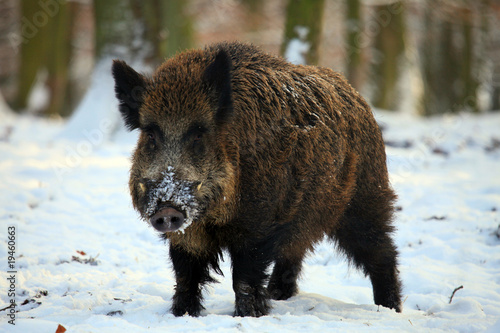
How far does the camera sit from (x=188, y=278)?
420 cm

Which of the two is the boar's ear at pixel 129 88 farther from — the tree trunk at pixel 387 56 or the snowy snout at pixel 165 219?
the tree trunk at pixel 387 56

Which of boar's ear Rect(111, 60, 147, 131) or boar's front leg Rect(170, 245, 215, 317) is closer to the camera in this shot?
boar's ear Rect(111, 60, 147, 131)

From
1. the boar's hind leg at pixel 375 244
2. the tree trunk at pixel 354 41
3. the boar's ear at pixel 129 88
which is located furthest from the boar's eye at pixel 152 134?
the tree trunk at pixel 354 41

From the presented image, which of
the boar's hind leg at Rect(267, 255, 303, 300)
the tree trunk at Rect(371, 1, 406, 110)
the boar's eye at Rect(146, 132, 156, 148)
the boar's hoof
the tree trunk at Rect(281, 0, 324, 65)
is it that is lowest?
the boar's hind leg at Rect(267, 255, 303, 300)

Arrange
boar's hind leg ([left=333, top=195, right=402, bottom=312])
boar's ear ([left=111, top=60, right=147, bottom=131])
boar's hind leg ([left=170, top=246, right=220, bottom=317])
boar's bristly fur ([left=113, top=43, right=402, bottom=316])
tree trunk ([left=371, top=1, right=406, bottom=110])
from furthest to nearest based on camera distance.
A: tree trunk ([left=371, top=1, right=406, bottom=110])
boar's hind leg ([left=333, top=195, right=402, bottom=312])
boar's hind leg ([left=170, top=246, right=220, bottom=317])
boar's ear ([left=111, top=60, right=147, bottom=131])
boar's bristly fur ([left=113, top=43, right=402, bottom=316])

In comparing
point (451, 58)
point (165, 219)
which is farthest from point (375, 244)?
point (451, 58)

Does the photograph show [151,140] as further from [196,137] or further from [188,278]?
[188,278]

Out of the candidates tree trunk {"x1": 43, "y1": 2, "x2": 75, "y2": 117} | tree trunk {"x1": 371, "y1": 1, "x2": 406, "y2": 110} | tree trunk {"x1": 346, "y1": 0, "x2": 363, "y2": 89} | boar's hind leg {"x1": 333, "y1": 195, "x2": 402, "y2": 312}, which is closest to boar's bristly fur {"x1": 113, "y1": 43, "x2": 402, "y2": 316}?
boar's hind leg {"x1": 333, "y1": 195, "x2": 402, "y2": 312}

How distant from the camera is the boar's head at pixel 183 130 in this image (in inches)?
143

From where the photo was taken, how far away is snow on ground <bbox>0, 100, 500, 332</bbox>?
12.6 feet

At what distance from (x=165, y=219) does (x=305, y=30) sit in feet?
23.3

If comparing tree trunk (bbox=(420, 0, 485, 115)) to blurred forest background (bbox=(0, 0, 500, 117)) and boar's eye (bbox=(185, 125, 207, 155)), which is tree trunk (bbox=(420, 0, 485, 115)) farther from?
boar's eye (bbox=(185, 125, 207, 155))

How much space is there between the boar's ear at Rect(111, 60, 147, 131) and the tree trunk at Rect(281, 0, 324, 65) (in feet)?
19.8

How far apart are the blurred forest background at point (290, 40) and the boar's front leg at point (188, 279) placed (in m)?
6.19
